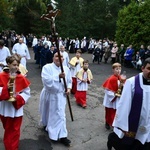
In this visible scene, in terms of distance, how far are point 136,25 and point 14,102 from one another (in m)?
15.1

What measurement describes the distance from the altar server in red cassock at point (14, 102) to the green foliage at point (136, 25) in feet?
47.1

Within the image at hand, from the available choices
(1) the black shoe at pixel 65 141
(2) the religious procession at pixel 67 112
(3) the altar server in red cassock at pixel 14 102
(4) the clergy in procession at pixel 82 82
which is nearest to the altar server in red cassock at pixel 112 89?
(2) the religious procession at pixel 67 112

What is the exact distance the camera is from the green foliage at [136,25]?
59.4ft

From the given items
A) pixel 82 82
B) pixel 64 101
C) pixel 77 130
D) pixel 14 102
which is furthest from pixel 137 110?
pixel 82 82

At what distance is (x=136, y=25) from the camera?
18.5 meters

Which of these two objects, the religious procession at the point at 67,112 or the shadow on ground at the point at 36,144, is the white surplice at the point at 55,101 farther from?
the shadow on ground at the point at 36,144

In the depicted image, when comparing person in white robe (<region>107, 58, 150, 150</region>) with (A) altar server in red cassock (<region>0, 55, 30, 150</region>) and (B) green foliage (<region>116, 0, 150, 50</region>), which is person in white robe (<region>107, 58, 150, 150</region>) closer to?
(A) altar server in red cassock (<region>0, 55, 30, 150</region>)

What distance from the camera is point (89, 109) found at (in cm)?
825

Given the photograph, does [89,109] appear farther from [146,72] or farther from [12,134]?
[146,72]

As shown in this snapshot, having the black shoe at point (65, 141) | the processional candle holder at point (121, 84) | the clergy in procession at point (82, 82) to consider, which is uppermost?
the processional candle holder at point (121, 84)

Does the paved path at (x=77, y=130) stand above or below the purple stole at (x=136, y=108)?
below

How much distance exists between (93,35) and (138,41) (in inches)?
713

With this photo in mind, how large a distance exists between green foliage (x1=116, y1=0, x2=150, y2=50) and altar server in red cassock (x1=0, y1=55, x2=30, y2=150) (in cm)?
1435

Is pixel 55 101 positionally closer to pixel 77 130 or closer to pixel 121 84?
pixel 77 130
